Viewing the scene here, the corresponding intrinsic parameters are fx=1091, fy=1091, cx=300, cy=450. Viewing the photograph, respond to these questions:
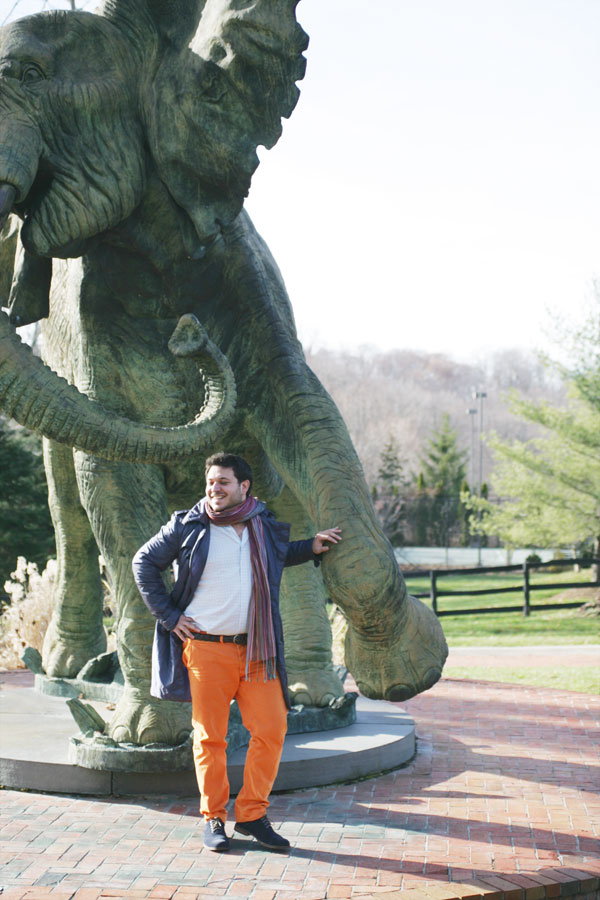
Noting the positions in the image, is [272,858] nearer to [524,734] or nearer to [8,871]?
[8,871]

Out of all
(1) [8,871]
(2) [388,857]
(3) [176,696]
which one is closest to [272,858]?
(2) [388,857]

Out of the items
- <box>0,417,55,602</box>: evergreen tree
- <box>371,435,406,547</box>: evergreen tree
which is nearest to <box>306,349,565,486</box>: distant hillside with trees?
<box>371,435,406,547</box>: evergreen tree

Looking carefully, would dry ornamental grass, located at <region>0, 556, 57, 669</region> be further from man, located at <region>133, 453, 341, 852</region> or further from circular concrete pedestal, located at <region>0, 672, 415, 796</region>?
man, located at <region>133, 453, 341, 852</region>

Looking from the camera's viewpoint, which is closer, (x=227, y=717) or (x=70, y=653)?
(x=227, y=717)

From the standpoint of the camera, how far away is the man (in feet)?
14.3

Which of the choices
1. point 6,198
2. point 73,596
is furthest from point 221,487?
point 73,596

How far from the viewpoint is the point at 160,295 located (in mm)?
5113

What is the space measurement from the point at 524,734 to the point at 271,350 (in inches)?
136

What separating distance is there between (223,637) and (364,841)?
1.07 m

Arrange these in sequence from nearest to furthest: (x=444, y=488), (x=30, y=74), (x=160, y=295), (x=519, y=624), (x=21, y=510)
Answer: (x=30, y=74), (x=160, y=295), (x=21, y=510), (x=519, y=624), (x=444, y=488)

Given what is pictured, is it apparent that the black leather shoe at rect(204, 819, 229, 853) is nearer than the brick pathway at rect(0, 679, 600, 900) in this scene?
No

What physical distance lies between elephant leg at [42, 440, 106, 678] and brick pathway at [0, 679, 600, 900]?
1.75 metres

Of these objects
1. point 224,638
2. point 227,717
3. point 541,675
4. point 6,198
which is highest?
point 6,198

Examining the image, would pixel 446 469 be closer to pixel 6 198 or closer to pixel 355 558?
pixel 355 558
